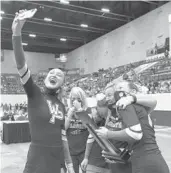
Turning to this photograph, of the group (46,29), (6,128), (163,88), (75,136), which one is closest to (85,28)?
(46,29)

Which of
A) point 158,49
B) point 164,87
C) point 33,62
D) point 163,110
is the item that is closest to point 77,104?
point 163,110

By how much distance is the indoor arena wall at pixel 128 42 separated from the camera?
19375 mm

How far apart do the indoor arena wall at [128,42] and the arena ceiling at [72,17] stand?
87 centimetres

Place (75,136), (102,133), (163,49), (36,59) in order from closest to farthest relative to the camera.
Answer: (102,133)
(75,136)
(163,49)
(36,59)

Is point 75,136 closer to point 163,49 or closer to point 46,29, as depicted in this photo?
point 163,49

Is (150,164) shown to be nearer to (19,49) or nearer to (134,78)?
(19,49)

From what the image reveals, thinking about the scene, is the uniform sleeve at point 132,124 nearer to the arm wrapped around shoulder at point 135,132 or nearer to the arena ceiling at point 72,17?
the arm wrapped around shoulder at point 135,132

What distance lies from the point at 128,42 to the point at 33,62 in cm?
1575

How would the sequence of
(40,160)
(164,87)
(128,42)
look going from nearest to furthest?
(40,160) < (164,87) < (128,42)

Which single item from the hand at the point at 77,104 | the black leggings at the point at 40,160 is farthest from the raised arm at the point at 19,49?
the hand at the point at 77,104

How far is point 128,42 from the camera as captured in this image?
23047mm

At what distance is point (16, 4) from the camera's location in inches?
Answer: 789

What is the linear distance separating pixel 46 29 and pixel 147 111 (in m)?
24.5

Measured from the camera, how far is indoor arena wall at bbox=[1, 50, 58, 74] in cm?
3278
